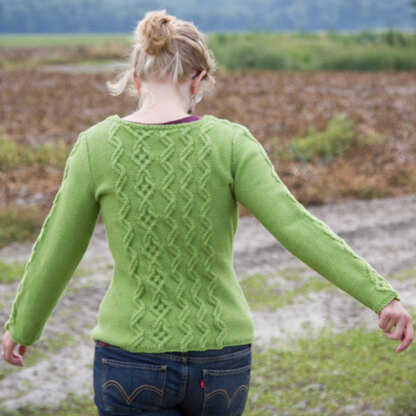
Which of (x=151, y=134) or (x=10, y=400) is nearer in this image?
(x=151, y=134)

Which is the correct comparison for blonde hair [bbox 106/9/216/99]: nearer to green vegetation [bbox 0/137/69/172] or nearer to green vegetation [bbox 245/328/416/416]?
green vegetation [bbox 245/328/416/416]

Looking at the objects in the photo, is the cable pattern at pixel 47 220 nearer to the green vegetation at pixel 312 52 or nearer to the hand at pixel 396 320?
the hand at pixel 396 320

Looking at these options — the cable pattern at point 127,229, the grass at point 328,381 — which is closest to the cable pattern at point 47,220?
the cable pattern at point 127,229

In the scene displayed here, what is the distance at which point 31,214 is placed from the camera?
6926 millimetres

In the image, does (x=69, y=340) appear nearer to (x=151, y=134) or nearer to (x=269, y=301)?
(x=269, y=301)

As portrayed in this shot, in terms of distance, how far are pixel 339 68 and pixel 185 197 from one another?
27.3 m

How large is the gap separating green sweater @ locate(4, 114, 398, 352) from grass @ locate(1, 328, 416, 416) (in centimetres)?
197

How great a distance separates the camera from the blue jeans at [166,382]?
1.74 metres

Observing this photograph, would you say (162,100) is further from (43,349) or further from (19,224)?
(19,224)

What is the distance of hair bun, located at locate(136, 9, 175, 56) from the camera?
1.69 meters

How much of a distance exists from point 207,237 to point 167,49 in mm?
480

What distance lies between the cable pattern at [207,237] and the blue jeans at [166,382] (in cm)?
6

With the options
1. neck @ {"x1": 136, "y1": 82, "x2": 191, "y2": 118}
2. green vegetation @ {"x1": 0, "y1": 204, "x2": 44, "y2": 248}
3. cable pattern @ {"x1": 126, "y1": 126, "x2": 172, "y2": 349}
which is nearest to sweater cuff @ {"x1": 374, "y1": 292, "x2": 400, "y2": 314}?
cable pattern @ {"x1": 126, "y1": 126, "x2": 172, "y2": 349}

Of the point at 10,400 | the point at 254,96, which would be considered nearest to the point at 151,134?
the point at 10,400
